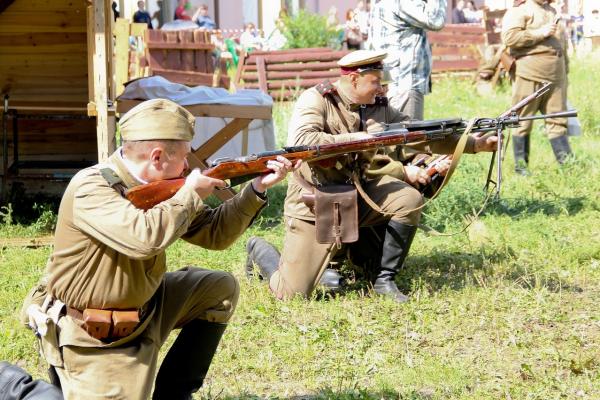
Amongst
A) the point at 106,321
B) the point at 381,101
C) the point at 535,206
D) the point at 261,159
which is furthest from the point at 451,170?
the point at 106,321

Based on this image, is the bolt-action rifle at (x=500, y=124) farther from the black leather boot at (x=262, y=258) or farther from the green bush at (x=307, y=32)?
the green bush at (x=307, y=32)

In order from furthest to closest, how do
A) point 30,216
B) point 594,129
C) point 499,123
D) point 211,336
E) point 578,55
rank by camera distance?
point 578,55 < point 594,129 < point 30,216 < point 499,123 < point 211,336

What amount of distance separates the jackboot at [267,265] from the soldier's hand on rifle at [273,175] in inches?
84.1

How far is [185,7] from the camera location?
1110 inches

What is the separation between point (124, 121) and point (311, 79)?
15.6 metres

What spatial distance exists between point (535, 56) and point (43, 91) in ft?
17.6

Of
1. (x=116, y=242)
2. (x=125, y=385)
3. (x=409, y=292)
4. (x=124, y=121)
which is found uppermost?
(x=124, y=121)

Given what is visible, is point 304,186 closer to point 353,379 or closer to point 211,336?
point 353,379

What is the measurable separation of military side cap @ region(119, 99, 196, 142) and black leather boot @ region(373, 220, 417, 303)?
2.91 m

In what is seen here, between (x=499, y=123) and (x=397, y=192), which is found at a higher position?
(x=499, y=123)

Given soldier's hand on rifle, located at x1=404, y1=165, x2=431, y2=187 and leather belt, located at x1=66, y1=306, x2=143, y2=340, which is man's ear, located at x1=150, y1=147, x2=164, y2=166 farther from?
soldier's hand on rifle, located at x1=404, y1=165, x2=431, y2=187

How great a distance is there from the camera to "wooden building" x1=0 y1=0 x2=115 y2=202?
10.3m

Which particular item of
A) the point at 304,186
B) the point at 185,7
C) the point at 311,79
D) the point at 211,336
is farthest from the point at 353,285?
the point at 185,7

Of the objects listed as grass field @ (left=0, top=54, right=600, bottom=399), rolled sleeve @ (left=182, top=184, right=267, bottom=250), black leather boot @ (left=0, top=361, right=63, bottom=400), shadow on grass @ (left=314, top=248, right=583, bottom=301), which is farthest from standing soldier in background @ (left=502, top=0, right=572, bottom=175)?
black leather boot @ (left=0, top=361, right=63, bottom=400)
